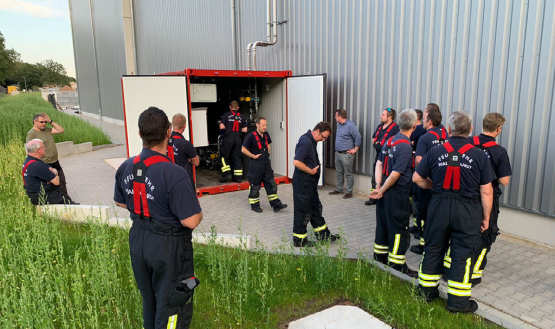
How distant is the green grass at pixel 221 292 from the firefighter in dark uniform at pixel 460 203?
36 cm

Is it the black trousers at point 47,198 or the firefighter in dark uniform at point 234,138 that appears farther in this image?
the firefighter in dark uniform at point 234,138

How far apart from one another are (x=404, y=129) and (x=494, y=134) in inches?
37.6

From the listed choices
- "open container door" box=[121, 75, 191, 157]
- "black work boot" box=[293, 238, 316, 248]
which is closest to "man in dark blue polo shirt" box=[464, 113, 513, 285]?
"black work boot" box=[293, 238, 316, 248]

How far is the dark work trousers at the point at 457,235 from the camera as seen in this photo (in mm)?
3744

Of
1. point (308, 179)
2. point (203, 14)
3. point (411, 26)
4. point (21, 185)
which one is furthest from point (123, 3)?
point (308, 179)

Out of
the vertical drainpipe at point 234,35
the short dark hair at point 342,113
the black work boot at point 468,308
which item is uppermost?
the vertical drainpipe at point 234,35

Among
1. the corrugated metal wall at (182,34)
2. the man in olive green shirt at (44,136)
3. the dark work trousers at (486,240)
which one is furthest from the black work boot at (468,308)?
the corrugated metal wall at (182,34)

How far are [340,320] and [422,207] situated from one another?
2415mm

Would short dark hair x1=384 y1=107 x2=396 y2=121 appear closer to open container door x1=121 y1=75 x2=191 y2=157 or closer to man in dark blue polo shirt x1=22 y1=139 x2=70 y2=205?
open container door x1=121 y1=75 x2=191 y2=157

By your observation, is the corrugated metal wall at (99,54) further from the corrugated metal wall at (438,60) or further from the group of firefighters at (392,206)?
the group of firefighters at (392,206)

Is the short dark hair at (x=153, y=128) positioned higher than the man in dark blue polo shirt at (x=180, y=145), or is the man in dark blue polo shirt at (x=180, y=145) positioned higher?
the short dark hair at (x=153, y=128)

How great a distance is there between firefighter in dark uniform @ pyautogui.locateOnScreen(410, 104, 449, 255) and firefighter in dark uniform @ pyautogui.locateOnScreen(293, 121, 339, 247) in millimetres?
1264

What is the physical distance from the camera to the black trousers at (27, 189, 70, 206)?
6.39 meters

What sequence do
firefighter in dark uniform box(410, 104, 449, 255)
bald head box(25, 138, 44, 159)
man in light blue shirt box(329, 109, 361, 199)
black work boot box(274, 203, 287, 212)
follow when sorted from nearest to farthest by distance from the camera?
firefighter in dark uniform box(410, 104, 449, 255), bald head box(25, 138, 44, 159), black work boot box(274, 203, 287, 212), man in light blue shirt box(329, 109, 361, 199)
